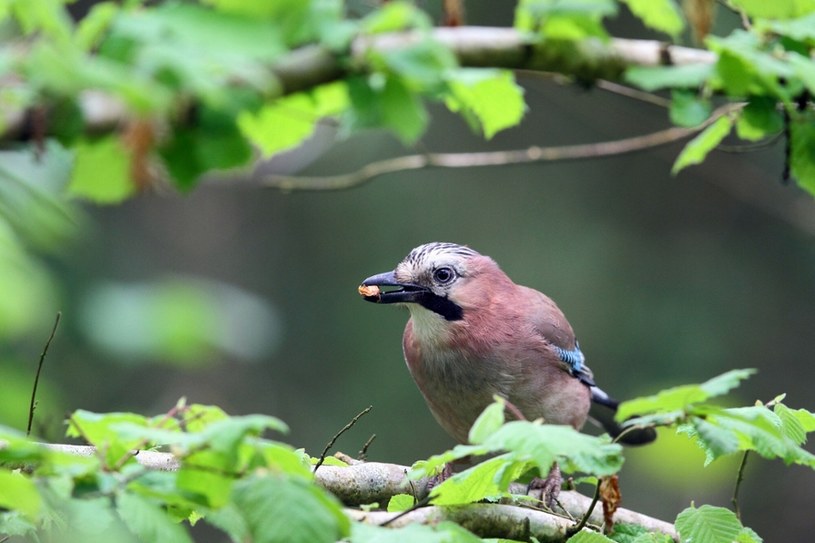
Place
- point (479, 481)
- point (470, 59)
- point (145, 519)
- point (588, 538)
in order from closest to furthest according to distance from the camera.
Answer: point (145, 519)
point (470, 59)
point (479, 481)
point (588, 538)

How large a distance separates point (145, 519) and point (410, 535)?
16.4 inches

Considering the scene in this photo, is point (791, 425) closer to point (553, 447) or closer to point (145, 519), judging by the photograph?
point (553, 447)

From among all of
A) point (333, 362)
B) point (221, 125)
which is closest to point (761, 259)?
point (333, 362)

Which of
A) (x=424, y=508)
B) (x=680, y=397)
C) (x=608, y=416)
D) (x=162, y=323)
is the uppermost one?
(x=680, y=397)

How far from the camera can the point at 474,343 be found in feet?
12.9

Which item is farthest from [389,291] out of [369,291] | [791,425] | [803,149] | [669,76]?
[669,76]

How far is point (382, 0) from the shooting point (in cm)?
196

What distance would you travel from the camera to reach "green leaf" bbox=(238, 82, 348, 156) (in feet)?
6.55

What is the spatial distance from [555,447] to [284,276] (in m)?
8.23

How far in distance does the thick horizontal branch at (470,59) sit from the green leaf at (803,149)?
241mm

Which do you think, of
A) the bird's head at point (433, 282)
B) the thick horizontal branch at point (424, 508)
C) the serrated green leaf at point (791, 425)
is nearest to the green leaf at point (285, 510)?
the thick horizontal branch at point (424, 508)

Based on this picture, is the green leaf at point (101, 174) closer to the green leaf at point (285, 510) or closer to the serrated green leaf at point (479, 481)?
the green leaf at point (285, 510)

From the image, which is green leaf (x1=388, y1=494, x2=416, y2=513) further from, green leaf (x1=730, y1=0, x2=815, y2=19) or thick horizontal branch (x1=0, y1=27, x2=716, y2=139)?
green leaf (x1=730, y1=0, x2=815, y2=19)

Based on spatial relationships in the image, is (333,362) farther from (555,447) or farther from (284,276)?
(555,447)
